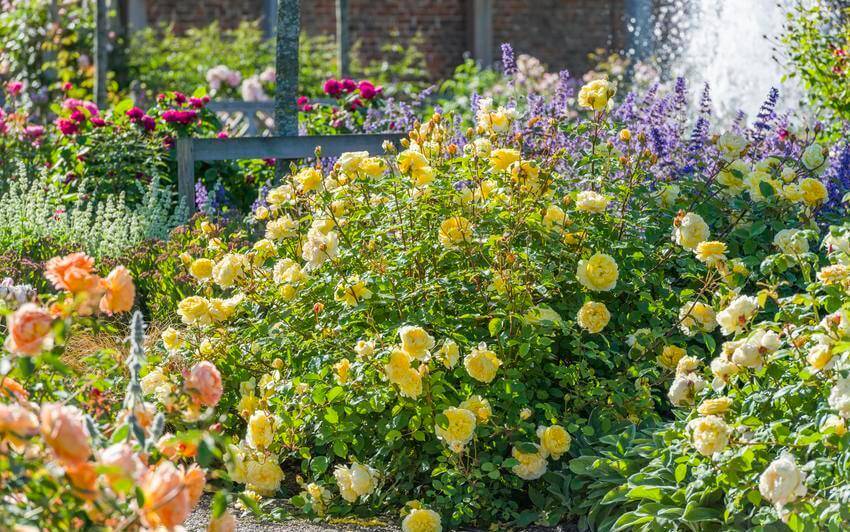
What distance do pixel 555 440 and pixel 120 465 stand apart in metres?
1.74

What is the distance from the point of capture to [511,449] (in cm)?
355

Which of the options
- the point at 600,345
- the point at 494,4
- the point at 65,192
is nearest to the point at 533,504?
the point at 600,345

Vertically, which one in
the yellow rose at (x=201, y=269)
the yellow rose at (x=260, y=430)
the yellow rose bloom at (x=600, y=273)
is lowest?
the yellow rose at (x=260, y=430)

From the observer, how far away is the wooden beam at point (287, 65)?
638 cm

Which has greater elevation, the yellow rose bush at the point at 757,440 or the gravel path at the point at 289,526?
the yellow rose bush at the point at 757,440

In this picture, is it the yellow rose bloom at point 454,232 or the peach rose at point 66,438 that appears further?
the yellow rose bloom at point 454,232

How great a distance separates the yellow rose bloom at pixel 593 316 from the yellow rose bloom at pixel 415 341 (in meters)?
0.57

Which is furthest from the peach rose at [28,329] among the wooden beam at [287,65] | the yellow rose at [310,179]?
the wooden beam at [287,65]

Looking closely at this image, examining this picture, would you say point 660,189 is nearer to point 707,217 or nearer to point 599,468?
point 707,217

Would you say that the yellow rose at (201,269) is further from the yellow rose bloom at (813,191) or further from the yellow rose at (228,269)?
the yellow rose bloom at (813,191)

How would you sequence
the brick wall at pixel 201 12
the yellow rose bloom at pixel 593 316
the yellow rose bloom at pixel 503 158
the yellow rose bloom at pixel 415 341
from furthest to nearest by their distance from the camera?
the brick wall at pixel 201 12 → the yellow rose bloom at pixel 503 158 → the yellow rose bloom at pixel 593 316 → the yellow rose bloom at pixel 415 341

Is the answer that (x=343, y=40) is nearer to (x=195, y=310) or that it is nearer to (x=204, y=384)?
(x=195, y=310)

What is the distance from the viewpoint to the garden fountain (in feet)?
36.1

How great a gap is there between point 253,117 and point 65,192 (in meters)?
3.65
